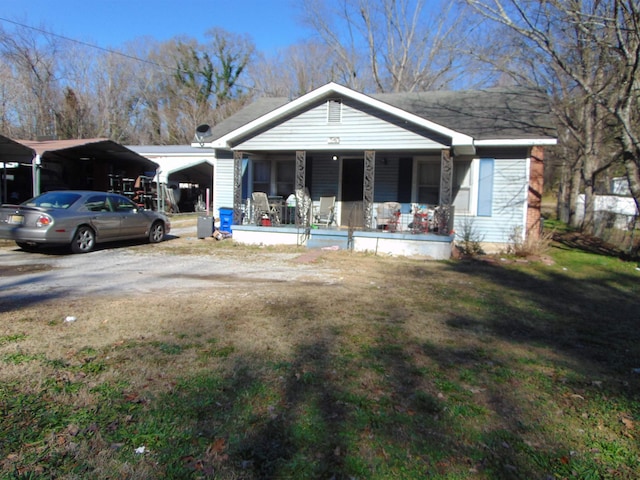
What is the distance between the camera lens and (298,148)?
42.7ft

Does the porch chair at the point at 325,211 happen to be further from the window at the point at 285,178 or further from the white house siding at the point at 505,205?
the white house siding at the point at 505,205

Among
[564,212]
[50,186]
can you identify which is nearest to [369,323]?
[50,186]

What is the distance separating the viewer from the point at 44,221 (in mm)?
9914

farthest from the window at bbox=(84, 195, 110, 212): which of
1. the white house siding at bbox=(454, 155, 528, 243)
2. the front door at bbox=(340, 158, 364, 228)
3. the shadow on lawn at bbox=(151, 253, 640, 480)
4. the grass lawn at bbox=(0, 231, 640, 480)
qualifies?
the white house siding at bbox=(454, 155, 528, 243)

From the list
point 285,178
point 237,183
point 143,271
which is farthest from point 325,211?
point 143,271

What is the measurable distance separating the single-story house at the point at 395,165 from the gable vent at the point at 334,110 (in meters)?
0.03

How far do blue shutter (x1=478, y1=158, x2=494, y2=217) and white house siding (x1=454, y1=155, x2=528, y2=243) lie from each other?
0.11m

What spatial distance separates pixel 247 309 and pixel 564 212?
29270 millimetres

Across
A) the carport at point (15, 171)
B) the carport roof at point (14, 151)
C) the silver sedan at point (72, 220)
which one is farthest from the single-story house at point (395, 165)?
the carport at point (15, 171)

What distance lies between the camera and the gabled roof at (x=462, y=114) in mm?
11898

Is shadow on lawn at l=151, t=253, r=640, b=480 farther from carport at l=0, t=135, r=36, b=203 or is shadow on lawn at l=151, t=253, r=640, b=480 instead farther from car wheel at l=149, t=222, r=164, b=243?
carport at l=0, t=135, r=36, b=203

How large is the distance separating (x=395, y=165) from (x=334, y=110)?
102 inches

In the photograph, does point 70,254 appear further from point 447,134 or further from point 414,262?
point 447,134

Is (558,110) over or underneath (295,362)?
over
